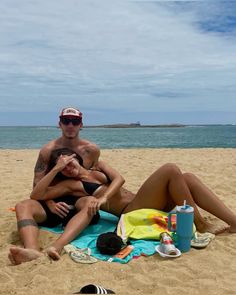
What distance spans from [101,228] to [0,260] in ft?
4.01

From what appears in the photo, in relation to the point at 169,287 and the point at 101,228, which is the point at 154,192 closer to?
the point at 101,228

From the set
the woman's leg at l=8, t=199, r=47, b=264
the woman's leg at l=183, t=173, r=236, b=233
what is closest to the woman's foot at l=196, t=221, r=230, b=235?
the woman's leg at l=183, t=173, r=236, b=233

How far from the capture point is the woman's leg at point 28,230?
3.31m

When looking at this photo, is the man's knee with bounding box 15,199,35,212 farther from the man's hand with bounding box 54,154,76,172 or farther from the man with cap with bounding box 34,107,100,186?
the man's hand with bounding box 54,154,76,172

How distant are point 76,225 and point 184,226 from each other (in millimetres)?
1049

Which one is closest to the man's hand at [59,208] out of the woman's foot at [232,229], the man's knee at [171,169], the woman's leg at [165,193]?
the woman's leg at [165,193]

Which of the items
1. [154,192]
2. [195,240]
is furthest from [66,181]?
[195,240]

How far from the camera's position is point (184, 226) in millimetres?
3557

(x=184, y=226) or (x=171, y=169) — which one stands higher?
(x=171, y=169)

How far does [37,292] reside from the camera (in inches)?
110

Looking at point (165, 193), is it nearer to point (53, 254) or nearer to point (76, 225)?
point (76, 225)

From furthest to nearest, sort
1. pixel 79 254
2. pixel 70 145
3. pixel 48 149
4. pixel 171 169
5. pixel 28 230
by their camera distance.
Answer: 1. pixel 70 145
2. pixel 48 149
3. pixel 171 169
4. pixel 28 230
5. pixel 79 254

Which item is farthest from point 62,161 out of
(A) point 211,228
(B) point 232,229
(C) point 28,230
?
(B) point 232,229

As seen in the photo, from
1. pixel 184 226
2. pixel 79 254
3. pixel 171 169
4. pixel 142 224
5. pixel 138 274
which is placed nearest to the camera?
pixel 138 274
